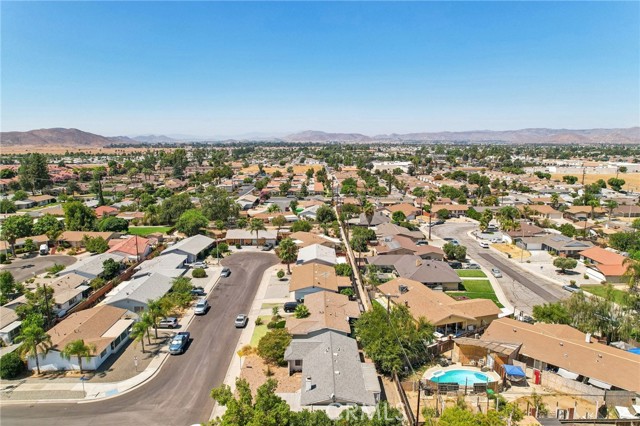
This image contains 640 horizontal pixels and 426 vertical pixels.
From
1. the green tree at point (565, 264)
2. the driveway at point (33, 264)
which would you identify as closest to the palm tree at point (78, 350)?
the driveway at point (33, 264)

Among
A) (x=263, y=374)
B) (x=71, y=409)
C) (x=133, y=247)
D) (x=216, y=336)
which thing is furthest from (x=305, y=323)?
(x=133, y=247)

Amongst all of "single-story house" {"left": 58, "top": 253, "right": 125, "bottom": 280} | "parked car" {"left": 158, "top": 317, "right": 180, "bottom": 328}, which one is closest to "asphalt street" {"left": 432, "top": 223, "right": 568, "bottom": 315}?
"parked car" {"left": 158, "top": 317, "right": 180, "bottom": 328}

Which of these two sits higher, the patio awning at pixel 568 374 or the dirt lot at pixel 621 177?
the dirt lot at pixel 621 177

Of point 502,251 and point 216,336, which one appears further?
point 502,251

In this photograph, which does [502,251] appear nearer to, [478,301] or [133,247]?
[478,301]

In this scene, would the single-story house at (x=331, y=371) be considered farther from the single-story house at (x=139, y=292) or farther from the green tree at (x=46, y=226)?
the green tree at (x=46, y=226)

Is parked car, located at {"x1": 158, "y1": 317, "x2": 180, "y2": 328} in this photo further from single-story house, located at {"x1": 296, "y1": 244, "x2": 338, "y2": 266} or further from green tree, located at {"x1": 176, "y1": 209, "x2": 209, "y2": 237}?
green tree, located at {"x1": 176, "y1": 209, "x2": 209, "y2": 237}

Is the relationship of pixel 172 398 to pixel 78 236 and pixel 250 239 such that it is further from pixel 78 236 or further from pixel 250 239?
pixel 78 236
